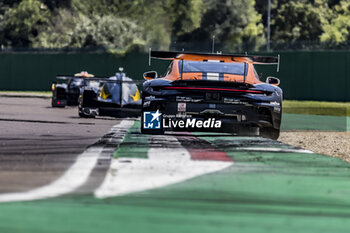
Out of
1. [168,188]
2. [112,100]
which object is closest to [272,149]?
[168,188]

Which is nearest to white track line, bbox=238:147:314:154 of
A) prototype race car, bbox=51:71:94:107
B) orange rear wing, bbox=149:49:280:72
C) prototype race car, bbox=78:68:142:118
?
orange rear wing, bbox=149:49:280:72

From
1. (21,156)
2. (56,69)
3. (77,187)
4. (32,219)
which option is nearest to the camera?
(32,219)

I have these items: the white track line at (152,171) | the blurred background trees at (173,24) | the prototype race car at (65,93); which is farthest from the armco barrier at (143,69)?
the white track line at (152,171)

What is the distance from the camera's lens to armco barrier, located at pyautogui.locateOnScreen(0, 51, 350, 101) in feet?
130

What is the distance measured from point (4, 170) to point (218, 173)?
205 centimetres

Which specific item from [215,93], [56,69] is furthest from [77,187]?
[56,69]

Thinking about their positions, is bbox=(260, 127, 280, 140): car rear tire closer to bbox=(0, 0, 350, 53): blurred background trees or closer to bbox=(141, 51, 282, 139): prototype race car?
bbox=(141, 51, 282, 139): prototype race car

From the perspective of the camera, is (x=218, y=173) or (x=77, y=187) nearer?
(x=77, y=187)

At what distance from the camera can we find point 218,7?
54.6 m

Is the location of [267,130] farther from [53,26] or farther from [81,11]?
[53,26]

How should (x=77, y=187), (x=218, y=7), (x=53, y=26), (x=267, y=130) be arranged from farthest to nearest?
(x=53, y=26) → (x=218, y=7) → (x=267, y=130) → (x=77, y=187)

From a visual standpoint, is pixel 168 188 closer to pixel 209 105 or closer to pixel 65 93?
pixel 209 105

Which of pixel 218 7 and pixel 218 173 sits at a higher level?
pixel 218 7

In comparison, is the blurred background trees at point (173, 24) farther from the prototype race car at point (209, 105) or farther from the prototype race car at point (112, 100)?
the prototype race car at point (209, 105)
